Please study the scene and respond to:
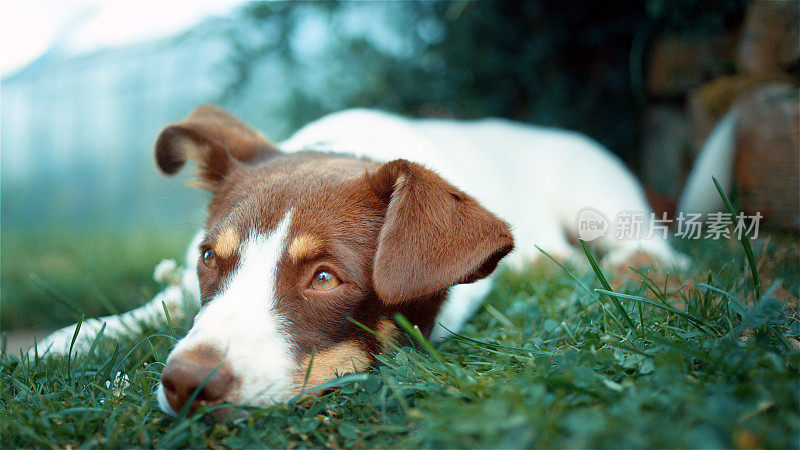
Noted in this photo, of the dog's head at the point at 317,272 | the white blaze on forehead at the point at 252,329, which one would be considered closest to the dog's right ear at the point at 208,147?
the dog's head at the point at 317,272

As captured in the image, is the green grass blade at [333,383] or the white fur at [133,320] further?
the white fur at [133,320]

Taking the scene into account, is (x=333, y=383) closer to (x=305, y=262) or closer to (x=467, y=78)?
(x=305, y=262)

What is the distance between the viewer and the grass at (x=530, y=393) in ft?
4.17

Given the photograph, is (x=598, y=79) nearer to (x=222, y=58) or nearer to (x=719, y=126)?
(x=719, y=126)

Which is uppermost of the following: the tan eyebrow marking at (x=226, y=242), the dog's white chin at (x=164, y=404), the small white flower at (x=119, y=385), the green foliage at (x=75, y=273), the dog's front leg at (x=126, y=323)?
the tan eyebrow marking at (x=226, y=242)

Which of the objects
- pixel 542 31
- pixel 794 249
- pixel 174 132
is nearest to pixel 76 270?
pixel 174 132

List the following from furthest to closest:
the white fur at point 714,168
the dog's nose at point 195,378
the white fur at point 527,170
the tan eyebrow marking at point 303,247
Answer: the white fur at point 714,168
the white fur at point 527,170
the tan eyebrow marking at point 303,247
the dog's nose at point 195,378

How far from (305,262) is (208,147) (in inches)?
43.4

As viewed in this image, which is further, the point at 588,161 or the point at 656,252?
the point at 588,161

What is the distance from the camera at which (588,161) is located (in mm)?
4754

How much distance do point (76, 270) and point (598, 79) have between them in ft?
15.8

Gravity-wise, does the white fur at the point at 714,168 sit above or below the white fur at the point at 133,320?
above

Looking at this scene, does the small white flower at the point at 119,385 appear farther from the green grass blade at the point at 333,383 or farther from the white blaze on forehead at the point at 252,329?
→ the green grass blade at the point at 333,383

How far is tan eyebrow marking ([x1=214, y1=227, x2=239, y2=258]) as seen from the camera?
6.89 feet
